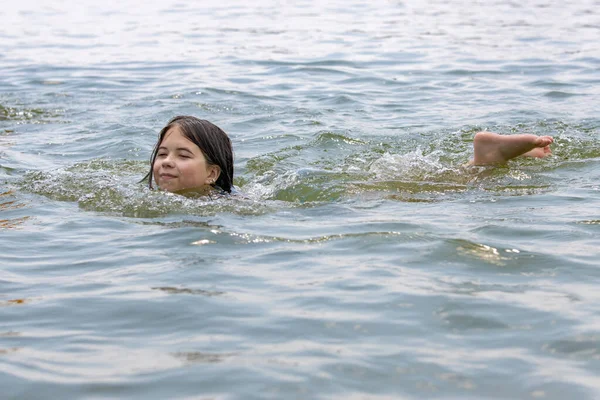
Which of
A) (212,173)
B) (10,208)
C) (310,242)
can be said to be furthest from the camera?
(212,173)

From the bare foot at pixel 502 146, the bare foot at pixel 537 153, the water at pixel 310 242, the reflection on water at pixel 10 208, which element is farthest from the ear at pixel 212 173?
the bare foot at pixel 537 153

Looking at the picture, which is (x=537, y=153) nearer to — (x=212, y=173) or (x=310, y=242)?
(x=212, y=173)

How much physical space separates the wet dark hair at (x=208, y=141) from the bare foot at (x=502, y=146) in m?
1.88

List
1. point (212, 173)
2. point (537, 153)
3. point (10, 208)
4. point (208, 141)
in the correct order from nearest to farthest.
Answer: point (10, 208) → point (208, 141) → point (212, 173) → point (537, 153)

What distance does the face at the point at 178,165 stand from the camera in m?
6.48

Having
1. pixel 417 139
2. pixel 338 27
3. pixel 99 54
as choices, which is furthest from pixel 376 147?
pixel 338 27

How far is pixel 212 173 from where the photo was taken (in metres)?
6.77

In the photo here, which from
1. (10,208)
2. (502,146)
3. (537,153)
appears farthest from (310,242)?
(537,153)

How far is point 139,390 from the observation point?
3.26 m

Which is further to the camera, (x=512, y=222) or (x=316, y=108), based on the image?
(x=316, y=108)

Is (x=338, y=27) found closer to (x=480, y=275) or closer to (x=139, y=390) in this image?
(x=480, y=275)

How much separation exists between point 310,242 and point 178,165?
1.71m

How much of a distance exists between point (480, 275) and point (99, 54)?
1252 centimetres

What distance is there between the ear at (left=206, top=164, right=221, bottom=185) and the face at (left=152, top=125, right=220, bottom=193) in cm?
6
